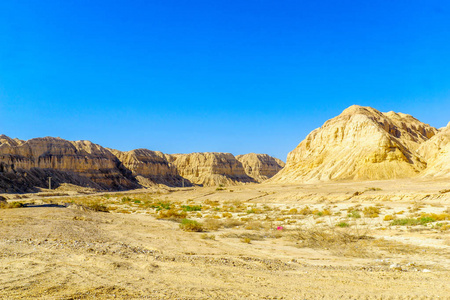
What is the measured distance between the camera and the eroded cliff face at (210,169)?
141750 millimetres

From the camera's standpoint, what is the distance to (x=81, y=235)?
13414 mm

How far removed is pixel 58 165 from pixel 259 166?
101 m

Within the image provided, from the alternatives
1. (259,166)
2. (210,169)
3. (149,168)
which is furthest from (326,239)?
(259,166)

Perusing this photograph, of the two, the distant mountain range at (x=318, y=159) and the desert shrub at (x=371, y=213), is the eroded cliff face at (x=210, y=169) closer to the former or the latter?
the distant mountain range at (x=318, y=159)

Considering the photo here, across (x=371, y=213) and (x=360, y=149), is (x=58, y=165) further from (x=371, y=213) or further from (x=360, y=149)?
(x=371, y=213)

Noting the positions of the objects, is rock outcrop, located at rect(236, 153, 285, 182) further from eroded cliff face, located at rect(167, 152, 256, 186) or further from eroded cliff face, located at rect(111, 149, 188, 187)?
eroded cliff face, located at rect(111, 149, 188, 187)

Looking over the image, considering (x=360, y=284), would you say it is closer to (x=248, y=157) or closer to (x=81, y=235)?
(x=81, y=235)

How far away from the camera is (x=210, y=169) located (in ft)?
479

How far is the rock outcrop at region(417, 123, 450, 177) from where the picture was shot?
162 feet

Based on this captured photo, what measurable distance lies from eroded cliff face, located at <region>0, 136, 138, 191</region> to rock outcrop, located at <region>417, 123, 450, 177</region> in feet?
252

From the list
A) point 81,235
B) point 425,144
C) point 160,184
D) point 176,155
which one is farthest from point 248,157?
point 81,235

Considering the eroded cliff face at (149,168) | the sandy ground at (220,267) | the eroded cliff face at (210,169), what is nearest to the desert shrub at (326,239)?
the sandy ground at (220,267)

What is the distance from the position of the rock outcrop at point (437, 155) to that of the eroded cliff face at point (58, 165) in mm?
76913

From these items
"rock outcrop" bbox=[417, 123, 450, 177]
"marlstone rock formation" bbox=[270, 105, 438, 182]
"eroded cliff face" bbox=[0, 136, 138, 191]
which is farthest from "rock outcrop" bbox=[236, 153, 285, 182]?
"rock outcrop" bbox=[417, 123, 450, 177]
